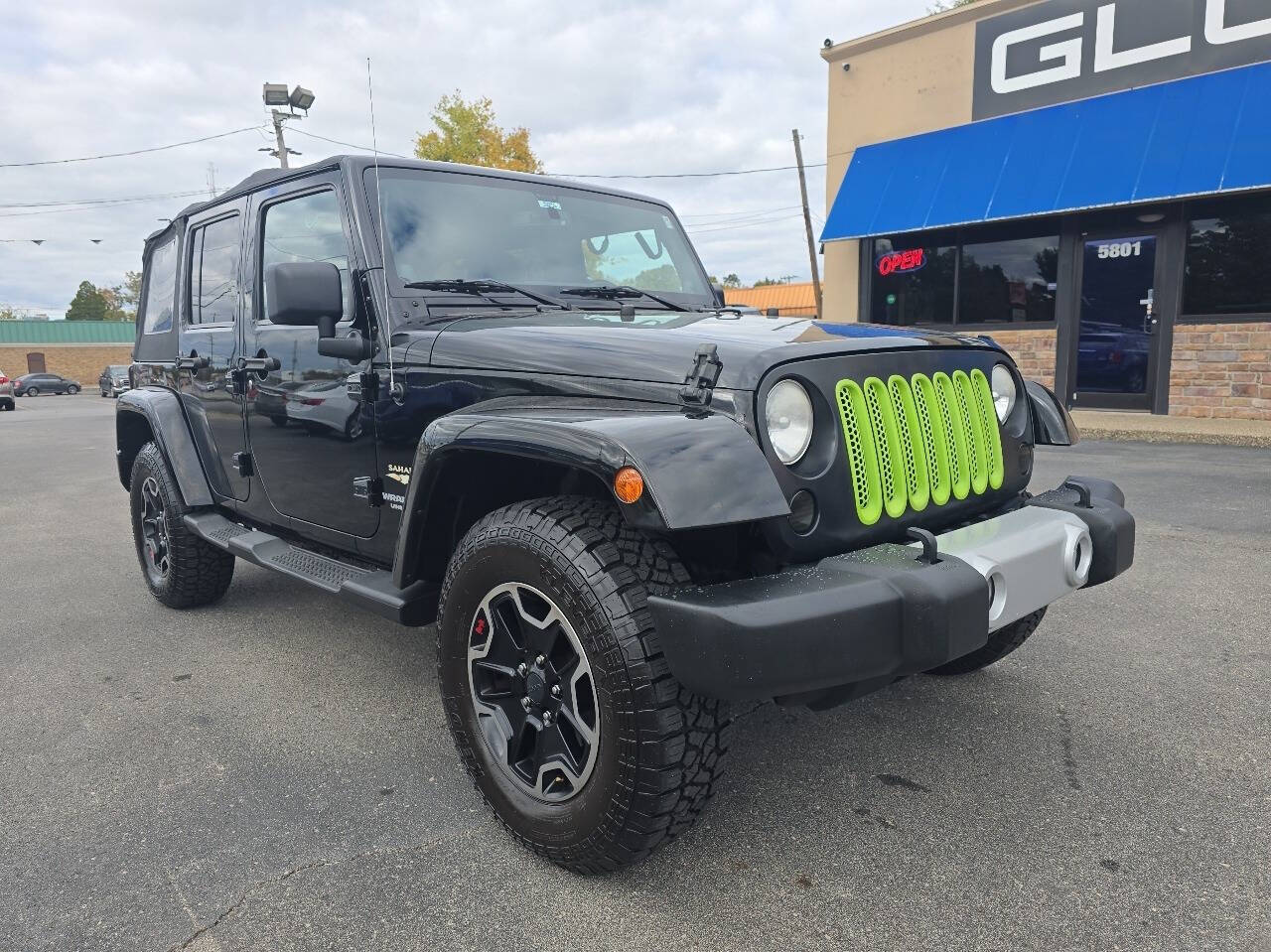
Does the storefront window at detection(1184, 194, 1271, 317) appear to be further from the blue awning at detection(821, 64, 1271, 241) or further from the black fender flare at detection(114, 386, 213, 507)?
the black fender flare at detection(114, 386, 213, 507)

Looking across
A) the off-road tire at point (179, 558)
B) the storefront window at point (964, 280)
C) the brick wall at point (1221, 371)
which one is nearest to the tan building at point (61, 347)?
the storefront window at point (964, 280)

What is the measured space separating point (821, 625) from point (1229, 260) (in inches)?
462

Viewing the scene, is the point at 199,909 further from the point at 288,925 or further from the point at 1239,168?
the point at 1239,168

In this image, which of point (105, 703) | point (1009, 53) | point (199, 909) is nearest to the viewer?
point (199, 909)

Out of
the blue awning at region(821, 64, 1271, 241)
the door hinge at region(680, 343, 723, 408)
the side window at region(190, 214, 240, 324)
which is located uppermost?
the blue awning at region(821, 64, 1271, 241)

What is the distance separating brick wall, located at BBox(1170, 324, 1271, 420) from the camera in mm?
10781

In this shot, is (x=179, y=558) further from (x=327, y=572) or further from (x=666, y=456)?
(x=666, y=456)

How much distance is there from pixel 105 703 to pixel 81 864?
3.80 ft

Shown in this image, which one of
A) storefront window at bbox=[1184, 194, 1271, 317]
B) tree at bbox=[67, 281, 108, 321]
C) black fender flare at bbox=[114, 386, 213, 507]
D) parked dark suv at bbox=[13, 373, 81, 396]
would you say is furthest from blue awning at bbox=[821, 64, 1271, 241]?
tree at bbox=[67, 281, 108, 321]

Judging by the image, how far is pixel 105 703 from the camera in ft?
10.6

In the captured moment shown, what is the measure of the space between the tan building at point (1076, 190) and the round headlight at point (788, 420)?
402 inches

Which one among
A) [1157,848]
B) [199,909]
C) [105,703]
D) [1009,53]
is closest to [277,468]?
[105,703]

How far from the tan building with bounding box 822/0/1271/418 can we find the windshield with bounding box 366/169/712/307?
9.16 meters

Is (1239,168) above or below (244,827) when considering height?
above
